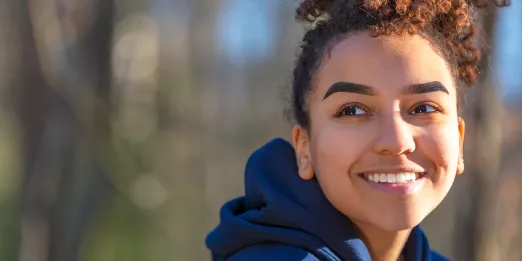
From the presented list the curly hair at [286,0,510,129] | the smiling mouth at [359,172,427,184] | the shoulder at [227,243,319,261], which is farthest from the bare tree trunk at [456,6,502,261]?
the shoulder at [227,243,319,261]

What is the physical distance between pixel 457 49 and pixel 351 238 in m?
0.63

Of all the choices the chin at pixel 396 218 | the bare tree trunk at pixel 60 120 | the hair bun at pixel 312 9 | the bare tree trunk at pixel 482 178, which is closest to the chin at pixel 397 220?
the chin at pixel 396 218

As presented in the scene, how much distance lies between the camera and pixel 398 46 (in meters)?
1.72

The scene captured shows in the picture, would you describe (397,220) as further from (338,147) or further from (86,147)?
(86,147)

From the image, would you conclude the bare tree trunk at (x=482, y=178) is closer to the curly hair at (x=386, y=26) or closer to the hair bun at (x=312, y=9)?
the curly hair at (x=386, y=26)

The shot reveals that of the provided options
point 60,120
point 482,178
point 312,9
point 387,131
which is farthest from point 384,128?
point 60,120

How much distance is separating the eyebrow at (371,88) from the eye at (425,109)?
39mm

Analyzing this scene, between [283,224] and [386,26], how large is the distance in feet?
1.94

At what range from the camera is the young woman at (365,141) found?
1698 mm

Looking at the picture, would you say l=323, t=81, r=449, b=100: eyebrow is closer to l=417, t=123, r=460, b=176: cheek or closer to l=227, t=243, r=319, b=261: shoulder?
l=417, t=123, r=460, b=176: cheek

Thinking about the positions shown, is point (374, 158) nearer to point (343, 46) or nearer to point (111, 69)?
point (343, 46)

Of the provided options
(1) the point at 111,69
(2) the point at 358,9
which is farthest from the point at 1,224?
(2) the point at 358,9

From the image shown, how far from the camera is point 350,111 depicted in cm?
174

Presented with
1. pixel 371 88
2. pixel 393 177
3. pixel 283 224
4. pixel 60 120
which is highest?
pixel 371 88
